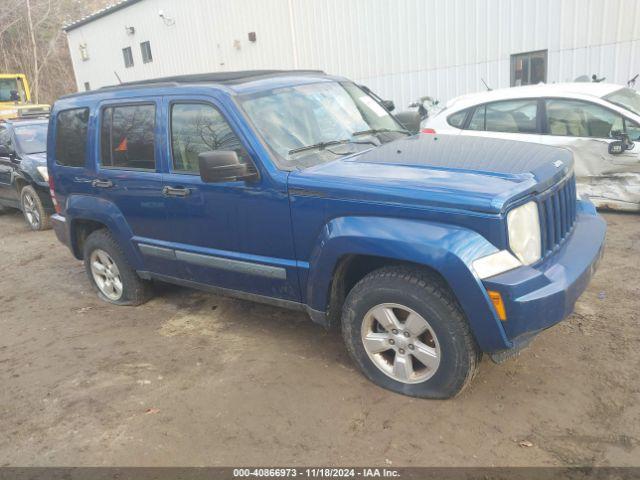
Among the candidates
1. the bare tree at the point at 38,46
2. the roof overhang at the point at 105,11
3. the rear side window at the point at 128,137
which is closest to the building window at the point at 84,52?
the roof overhang at the point at 105,11

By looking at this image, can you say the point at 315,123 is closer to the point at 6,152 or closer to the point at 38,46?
the point at 6,152

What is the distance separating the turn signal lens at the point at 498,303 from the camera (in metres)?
2.70

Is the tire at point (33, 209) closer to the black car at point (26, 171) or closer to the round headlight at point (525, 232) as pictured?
the black car at point (26, 171)

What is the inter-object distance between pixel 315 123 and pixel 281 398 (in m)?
1.86

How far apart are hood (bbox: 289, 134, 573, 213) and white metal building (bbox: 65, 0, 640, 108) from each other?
11.7 feet

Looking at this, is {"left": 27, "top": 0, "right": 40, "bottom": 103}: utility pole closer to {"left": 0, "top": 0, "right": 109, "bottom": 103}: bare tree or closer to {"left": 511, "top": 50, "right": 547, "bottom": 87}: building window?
{"left": 0, "top": 0, "right": 109, "bottom": 103}: bare tree

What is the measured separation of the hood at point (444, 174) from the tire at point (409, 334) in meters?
0.47

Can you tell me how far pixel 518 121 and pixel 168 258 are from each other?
4.64m

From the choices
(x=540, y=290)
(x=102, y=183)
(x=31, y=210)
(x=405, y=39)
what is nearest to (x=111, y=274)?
(x=102, y=183)

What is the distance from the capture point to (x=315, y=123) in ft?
12.6

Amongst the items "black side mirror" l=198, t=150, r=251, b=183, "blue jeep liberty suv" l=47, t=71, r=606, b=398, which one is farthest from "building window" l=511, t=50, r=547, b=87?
"black side mirror" l=198, t=150, r=251, b=183

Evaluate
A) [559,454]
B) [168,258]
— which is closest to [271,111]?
[168,258]

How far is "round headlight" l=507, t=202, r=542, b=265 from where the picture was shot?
280 centimetres

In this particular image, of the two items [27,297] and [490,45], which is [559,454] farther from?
[490,45]
